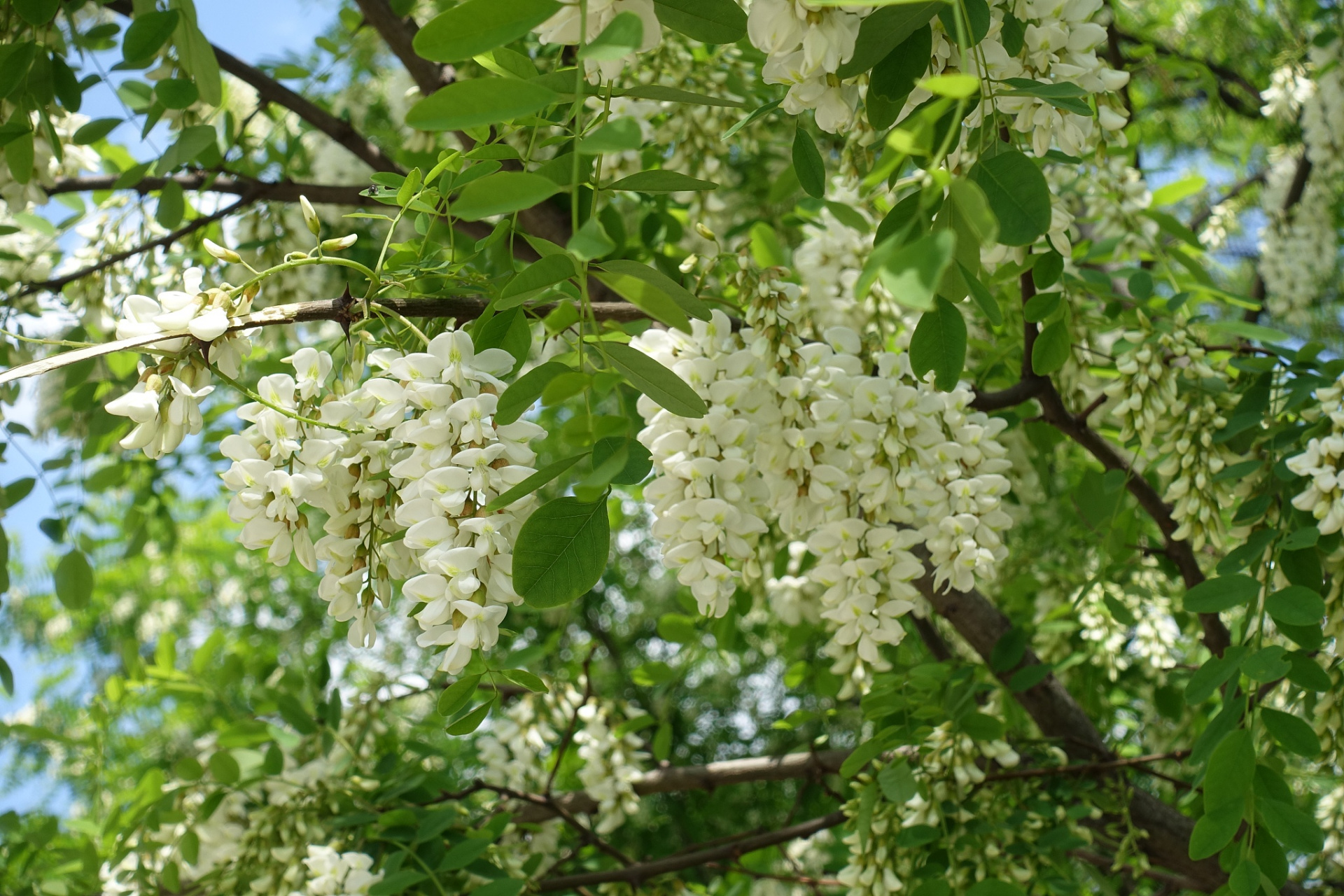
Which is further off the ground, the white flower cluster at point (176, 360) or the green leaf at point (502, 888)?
the white flower cluster at point (176, 360)

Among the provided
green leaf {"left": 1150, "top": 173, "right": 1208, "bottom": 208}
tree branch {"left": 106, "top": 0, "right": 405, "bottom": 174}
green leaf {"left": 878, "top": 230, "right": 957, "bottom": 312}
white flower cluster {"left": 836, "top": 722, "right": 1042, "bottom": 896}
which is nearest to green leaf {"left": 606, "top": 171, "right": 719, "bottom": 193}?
green leaf {"left": 878, "top": 230, "right": 957, "bottom": 312}

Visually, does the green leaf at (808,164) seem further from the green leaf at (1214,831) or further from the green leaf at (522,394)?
the green leaf at (1214,831)

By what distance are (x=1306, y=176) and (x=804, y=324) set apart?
279 centimetres

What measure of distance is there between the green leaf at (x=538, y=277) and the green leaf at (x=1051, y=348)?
81cm

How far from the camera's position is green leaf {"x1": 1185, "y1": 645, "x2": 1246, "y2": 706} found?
3.92 ft

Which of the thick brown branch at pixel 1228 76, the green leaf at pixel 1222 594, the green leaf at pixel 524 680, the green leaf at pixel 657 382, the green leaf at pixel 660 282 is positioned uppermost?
the thick brown branch at pixel 1228 76

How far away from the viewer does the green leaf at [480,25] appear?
27.5 inches

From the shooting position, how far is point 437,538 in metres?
0.83

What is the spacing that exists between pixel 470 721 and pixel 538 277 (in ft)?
1.33

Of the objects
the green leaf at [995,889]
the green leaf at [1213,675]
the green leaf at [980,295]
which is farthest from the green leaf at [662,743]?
the green leaf at [980,295]

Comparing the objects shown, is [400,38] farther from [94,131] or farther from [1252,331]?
[1252,331]

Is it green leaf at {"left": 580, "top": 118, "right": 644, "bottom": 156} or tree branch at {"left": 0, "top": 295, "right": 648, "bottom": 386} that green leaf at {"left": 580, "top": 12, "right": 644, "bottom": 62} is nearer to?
green leaf at {"left": 580, "top": 118, "right": 644, "bottom": 156}

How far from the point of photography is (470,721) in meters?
0.90

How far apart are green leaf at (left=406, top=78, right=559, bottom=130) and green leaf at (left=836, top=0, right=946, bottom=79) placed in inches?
10.2
